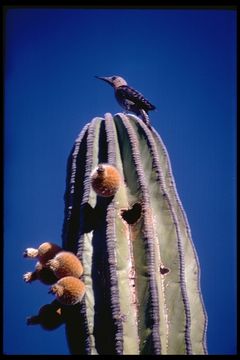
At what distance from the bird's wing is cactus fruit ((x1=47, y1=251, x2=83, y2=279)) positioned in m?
2.47

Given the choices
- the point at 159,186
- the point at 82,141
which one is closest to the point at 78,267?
the point at 159,186

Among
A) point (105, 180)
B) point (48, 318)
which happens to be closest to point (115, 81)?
point (105, 180)

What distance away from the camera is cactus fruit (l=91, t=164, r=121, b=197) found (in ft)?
9.34

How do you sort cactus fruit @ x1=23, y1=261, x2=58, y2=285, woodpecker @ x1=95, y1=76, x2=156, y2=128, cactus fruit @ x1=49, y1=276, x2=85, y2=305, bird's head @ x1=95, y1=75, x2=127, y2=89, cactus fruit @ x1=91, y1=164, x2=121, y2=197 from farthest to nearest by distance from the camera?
bird's head @ x1=95, y1=75, x2=127, y2=89
woodpecker @ x1=95, y1=76, x2=156, y2=128
cactus fruit @ x1=23, y1=261, x2=58, y2=285
cactus fruit @ x1=91, y1=164, x2=121, y2=197
cactus fruit @ x1=49, y1=276, x2=85, y2=305

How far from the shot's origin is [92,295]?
2803 mm

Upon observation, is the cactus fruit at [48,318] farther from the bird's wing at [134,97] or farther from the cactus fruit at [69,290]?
the bird's wing at [134,97]

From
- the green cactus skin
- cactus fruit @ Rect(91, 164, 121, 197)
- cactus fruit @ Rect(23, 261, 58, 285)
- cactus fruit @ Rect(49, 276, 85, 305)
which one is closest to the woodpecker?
the green cactus skin

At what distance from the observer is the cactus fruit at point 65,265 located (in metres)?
2.70

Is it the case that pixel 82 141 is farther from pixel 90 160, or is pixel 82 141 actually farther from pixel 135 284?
pixel 135 284

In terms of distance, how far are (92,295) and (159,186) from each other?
0.97 metres

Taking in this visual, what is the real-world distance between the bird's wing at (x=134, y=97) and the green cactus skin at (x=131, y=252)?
1.38m

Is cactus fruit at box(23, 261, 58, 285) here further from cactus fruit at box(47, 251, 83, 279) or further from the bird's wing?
the bird's wing

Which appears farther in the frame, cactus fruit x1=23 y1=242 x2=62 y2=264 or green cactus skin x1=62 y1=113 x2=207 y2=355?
cactus fruit x1=23 y1=242 x2=62 y2=264

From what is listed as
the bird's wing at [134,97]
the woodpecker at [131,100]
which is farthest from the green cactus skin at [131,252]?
the bird's wing at [134,97]
